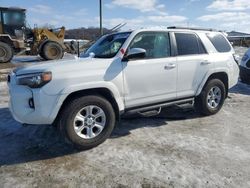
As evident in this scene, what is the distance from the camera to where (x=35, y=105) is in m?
3.95

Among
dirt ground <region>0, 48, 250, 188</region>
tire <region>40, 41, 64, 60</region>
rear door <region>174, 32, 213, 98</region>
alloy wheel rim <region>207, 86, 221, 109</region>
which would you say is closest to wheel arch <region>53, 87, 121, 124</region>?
dirt ground <region>0, 48, 250, 188</region>

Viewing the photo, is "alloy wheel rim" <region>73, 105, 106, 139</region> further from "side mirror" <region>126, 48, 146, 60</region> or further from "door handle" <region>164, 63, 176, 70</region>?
"door handle" <region>164, 63, 176, 70</region>

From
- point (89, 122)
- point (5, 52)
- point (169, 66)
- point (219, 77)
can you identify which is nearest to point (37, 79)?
point (89, 122)

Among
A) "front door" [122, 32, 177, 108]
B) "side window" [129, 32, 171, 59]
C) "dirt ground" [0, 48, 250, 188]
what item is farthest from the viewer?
"side window" [129, 32, 171, 59]

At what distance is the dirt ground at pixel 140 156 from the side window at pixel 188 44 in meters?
1.36

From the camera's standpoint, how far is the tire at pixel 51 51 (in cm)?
1736

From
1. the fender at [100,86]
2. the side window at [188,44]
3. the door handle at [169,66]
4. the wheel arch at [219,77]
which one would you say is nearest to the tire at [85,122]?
the fender at [100,86]

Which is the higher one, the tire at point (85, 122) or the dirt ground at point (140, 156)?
the tire at point (85, 122)

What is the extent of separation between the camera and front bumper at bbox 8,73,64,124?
3.94 meters

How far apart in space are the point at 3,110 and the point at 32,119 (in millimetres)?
2845

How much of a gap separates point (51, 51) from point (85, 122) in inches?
557

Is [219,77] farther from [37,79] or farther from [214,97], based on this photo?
[37,79]

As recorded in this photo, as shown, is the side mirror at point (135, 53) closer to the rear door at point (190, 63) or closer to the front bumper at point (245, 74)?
the rear door at point (190, 63)

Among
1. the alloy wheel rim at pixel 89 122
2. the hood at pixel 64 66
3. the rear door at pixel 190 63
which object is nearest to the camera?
the hood at pixel 64 66
